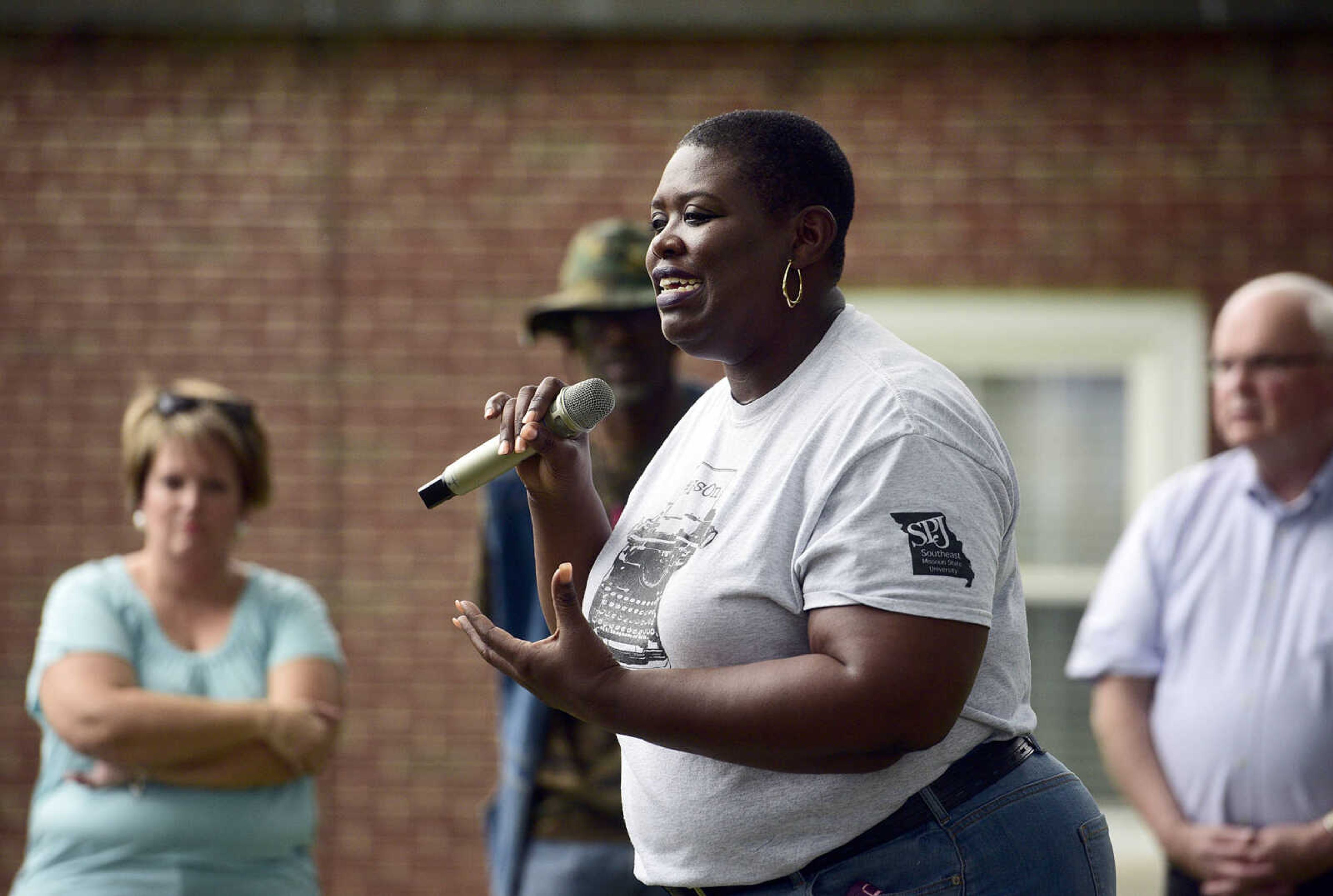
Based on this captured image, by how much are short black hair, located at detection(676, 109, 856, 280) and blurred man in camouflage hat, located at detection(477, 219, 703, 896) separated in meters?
1.67

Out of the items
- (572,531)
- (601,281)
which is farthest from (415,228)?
(572,531)

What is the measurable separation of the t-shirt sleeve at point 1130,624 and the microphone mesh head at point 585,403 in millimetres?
2218

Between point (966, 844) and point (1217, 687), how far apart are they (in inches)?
Result: 81.7

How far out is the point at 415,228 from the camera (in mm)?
5859

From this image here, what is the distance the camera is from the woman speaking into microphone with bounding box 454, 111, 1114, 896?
1640 millimetres

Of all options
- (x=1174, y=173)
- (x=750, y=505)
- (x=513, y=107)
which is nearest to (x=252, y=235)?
(x=513, y=107)

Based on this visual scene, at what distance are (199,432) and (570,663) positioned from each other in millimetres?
2353

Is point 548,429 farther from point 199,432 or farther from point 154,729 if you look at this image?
point 199,432

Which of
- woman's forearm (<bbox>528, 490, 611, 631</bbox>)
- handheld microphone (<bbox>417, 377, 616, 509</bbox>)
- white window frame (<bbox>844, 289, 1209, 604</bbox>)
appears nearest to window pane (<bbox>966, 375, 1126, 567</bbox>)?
white window frame (<bbox>844, 289, 1209, 604</bbox>)

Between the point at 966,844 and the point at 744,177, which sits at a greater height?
the point at 744,177

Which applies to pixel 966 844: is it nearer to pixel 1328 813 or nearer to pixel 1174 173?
pixel 1328 813

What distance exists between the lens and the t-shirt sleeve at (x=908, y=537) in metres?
1.63

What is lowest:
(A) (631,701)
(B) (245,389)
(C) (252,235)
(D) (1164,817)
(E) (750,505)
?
(D) (1164,817)

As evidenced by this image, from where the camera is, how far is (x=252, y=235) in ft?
19.3
